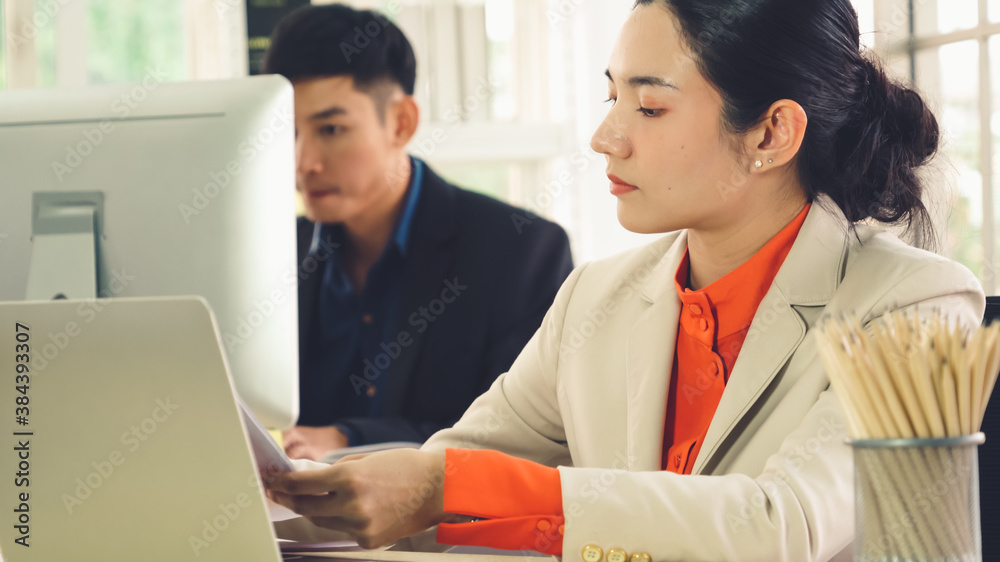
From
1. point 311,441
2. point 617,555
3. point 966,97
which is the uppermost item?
point 966,97

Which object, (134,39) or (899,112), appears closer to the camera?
(899,112)

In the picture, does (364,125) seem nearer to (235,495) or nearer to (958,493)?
(235,495)

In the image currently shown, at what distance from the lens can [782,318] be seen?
1.14m

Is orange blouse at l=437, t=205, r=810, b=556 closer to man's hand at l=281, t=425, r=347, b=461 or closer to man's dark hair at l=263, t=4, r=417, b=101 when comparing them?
man's hand at l=281, t=425, r=347, b=461

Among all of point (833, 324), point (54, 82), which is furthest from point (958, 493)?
point (54, 82)

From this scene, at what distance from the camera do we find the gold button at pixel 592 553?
0.89 metres

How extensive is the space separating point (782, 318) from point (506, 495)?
0.43 m

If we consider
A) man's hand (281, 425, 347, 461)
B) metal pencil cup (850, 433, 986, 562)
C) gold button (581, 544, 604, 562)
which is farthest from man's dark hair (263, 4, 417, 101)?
metal pencil cup (850, 433, 986, 562)

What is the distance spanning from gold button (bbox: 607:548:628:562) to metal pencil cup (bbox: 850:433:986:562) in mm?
286

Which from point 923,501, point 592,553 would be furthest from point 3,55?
point 923,501

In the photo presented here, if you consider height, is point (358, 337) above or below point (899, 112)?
below

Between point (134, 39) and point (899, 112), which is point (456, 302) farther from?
point (134, 39)

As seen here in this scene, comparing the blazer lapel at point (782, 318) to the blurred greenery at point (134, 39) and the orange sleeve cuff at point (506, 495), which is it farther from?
the blurred greenery at point (134, 39)

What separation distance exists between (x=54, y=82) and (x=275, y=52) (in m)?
1.19
